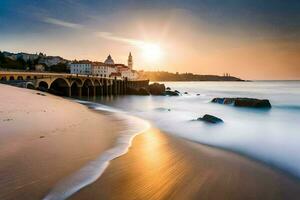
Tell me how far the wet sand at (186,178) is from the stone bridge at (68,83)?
2542 cm

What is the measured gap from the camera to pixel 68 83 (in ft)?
138

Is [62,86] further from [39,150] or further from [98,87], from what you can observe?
[39,150]

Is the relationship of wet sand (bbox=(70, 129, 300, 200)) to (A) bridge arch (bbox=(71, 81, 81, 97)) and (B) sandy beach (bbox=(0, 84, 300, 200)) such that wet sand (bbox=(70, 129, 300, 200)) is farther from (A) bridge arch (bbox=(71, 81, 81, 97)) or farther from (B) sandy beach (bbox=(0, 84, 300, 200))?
(A) bridge arch (bbox=(71, 81, 81, 97))

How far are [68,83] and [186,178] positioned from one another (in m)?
39.0

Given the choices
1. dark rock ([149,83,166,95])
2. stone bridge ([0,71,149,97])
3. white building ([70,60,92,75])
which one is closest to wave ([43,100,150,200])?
stone bridge ([0,71,149,97])

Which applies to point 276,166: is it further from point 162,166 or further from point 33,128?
point 33,128

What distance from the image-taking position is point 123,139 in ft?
32.9

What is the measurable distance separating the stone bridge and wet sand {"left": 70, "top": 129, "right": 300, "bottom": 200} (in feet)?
83.4

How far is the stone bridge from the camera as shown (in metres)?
30.5

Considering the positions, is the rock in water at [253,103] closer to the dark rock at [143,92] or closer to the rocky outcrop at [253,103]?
the rocky outcrop at [253,103]

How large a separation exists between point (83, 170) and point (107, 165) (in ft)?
2.34

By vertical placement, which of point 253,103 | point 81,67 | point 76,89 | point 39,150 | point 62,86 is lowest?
point 253,103

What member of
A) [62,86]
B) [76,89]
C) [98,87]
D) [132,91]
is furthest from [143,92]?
[62,86]

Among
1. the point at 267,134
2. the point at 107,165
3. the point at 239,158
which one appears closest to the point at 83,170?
the point at 107,165
